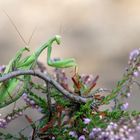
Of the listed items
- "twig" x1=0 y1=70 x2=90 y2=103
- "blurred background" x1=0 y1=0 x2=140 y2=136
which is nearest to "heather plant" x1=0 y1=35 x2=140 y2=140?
"twig" x1=0 y1=70 x2=90 y2=103

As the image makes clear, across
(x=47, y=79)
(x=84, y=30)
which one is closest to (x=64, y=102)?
(x=47, y=79)

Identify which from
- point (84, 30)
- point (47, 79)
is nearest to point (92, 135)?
point (47, 79)

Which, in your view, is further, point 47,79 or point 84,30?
point 84,30

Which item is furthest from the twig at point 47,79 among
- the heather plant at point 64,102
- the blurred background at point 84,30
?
the blurred background at point 84,30

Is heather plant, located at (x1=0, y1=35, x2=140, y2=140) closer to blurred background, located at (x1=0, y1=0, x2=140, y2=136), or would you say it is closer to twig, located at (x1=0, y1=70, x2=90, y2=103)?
twig, located at (x1=0, y1=70, x2=90, y2=103)

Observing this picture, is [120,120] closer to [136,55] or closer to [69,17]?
[136,55]

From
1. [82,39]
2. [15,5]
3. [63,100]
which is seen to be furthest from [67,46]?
[63,100]

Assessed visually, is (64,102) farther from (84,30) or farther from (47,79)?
(84,30)

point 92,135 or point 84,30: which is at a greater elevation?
point 84,30

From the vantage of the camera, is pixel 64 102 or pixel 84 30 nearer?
pixel 64 102
